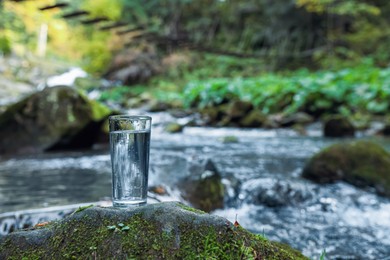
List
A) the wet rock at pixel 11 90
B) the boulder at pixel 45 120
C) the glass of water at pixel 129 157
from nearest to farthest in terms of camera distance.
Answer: the glass of water at pixel 129 157, the boulder at pixel 45 120, the wet rock at pixel 11 90

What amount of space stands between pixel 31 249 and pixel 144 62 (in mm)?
26047

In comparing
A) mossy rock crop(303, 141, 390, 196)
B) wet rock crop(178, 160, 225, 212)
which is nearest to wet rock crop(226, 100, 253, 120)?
mossy rock crop(303, 141, 390, 196)

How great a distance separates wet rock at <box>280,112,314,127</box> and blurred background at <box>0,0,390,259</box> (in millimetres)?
94

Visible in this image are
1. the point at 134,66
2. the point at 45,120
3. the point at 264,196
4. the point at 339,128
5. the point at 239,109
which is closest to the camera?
the point at 264,196

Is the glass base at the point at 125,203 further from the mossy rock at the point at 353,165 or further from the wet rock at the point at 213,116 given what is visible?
the wet rock at the point at 213,116

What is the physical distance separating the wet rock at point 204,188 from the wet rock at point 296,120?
7768mm

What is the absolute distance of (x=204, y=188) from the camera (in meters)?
3.78

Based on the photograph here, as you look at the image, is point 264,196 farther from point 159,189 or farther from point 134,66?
point 134,66

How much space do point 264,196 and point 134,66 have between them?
23.2m

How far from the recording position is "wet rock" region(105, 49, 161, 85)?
84.4ft

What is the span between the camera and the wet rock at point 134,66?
1013 inches

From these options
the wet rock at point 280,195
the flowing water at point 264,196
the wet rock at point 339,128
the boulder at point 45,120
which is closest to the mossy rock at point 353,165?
the flowing water at point 264,196

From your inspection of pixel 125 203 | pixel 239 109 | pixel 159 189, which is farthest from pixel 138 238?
pixel 239 109

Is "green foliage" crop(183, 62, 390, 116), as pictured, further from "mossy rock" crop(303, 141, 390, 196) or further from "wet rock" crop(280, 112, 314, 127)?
"mossy rock" crop(303, 141, 390, 196)
